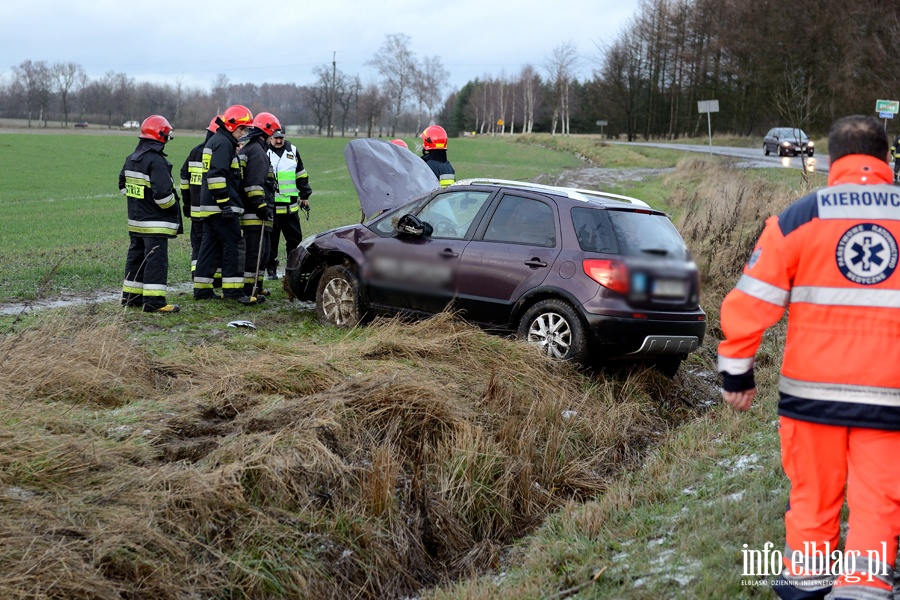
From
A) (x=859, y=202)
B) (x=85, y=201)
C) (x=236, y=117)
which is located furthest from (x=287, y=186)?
(x=85, y=201)

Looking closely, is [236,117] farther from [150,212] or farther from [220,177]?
[150,212]

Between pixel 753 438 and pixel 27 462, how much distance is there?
15.3ft

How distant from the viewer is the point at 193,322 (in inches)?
367

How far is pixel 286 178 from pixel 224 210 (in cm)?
155

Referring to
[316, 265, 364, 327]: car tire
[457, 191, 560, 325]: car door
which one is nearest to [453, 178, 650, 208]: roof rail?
[457, 191, 560, 325]: car door

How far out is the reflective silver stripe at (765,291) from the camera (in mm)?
3434

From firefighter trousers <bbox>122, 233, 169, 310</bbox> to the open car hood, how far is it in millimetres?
2319

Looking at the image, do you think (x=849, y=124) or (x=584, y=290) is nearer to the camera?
(x=849, y=124)

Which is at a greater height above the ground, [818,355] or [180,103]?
[180,103]

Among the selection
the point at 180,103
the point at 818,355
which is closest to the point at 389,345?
the point at 818,355

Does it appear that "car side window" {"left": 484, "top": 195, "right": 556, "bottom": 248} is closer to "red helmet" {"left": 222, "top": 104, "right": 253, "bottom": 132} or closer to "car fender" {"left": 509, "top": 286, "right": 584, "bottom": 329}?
"car fender" {"left": 509, "top": 286, "right": 584, "bottom": 329}

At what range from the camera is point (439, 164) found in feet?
39.5

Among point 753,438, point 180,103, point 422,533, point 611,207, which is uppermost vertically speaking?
point 180,103

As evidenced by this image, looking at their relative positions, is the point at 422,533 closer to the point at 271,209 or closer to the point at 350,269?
the point at 350,269
